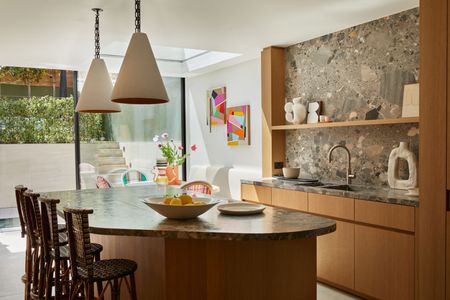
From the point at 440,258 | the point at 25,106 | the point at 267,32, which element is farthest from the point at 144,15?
the point at 25,106

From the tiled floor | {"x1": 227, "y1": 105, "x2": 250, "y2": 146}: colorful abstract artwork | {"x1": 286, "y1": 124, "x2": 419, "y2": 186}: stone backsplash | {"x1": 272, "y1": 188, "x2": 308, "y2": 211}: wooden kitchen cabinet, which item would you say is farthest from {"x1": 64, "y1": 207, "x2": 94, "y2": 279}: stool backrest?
{"x1": 227, "y1": 105, "x2": 250, "y2": 146}: colorful abstract artwork

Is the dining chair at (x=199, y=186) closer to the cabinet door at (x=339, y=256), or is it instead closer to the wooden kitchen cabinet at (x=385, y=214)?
the cabinet door at (x=339, y=256)

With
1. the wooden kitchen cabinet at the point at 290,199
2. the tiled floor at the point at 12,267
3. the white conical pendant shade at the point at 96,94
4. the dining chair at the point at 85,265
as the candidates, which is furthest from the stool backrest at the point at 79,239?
the wooden kitchen cabinet at the point at 290,199

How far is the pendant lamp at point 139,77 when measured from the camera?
312 cm

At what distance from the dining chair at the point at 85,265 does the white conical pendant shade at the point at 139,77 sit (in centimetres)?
91

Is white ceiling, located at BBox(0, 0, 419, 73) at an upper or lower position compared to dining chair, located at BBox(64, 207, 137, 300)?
upper

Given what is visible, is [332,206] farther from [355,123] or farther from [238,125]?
[238,125]

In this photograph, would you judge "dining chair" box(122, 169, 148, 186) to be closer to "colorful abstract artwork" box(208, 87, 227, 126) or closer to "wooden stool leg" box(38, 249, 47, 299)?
"colorful abstract artwork" box(208, 87, 227, 126)

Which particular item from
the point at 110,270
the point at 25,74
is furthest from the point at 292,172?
the point at 25,74

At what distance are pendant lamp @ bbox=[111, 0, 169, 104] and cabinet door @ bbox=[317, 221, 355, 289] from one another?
6.59 feet

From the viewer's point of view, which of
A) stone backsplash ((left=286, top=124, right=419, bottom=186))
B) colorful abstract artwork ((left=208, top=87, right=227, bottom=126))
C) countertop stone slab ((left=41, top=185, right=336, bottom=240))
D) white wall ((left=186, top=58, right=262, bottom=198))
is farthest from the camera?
colorful abstract artwork ((left=208, top=87, right=227, bottom=126))

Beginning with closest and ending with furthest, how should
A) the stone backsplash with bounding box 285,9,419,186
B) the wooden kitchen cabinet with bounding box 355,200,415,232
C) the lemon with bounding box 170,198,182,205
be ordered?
the lemon with bounding box 170,198,182,205 < the wooden kitchen cabinet with bounding box 355,200,415,232 < the stone backsplash with bounding box 285,9,419,186

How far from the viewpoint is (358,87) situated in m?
4.75

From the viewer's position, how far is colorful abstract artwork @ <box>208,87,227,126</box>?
23.8ft
